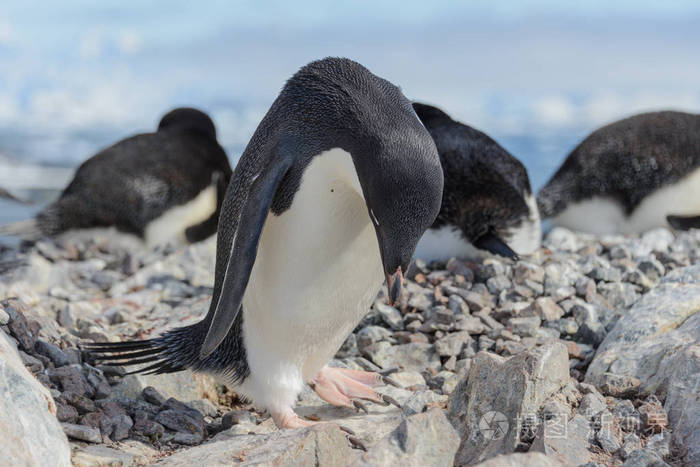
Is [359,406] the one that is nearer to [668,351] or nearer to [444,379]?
[444,379]

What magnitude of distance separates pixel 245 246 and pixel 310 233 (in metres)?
0.24

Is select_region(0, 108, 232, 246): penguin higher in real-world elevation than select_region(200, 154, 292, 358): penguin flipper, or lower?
lower

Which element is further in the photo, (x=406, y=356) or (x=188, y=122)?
(x=188, y=122)

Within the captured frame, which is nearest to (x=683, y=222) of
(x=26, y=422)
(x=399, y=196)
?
(x=399, y=196)

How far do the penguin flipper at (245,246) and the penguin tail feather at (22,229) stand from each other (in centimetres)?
500

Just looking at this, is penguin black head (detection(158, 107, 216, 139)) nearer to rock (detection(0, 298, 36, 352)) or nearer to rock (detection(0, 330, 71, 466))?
rock (detection(0, 298, 36, 352))

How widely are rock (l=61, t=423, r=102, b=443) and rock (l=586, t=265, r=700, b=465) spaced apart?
188 centimetres

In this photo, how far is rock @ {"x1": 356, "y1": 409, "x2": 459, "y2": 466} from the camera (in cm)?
209

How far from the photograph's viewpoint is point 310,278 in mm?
2818

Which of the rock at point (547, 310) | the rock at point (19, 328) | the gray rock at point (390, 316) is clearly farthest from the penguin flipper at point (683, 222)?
the rock at point (19, 328)

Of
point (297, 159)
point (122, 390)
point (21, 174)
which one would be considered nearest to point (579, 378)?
point (297, 159)

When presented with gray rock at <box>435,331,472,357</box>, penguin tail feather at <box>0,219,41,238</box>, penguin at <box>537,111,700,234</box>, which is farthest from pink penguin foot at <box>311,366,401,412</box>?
penguin tail feather at <box>0,219,41,238</box>

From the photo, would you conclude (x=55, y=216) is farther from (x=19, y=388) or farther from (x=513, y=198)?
(x=19, y=388)

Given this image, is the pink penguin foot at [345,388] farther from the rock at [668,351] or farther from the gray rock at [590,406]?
the rock at [668,351]
